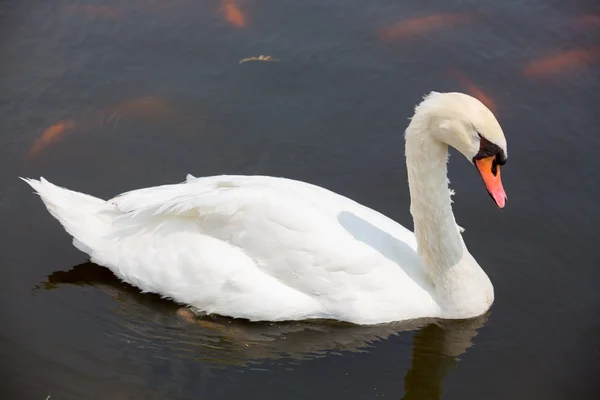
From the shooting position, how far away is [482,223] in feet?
26.2

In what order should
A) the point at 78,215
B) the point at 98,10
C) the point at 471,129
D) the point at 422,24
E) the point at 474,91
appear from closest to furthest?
the point at 471,129
the point at 78,215
the point at 474,91
the point at 422,24
the point at 98,10

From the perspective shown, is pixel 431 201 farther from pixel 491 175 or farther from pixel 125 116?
pixel 125 116

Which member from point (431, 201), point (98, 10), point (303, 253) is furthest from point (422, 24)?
point (303, 253)

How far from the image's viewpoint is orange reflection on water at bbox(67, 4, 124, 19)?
34.8 feet

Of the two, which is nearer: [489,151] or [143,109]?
[489,151]

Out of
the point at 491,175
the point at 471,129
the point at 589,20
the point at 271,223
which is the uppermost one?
the point at 471,129

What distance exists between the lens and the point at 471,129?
19.9ft

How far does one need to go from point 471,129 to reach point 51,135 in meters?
4.85

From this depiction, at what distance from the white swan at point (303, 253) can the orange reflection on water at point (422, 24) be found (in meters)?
3.67

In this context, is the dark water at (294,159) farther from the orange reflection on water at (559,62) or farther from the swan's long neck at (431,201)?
the swan's long neck at (431,201)

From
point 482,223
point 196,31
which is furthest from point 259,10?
point 482,223

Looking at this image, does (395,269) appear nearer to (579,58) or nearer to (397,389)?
(397,389)

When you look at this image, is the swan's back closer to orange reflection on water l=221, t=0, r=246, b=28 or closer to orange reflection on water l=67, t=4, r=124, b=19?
orange reflection on water l=221, t=0, r=246, b=28

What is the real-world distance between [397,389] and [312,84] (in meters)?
4.22
